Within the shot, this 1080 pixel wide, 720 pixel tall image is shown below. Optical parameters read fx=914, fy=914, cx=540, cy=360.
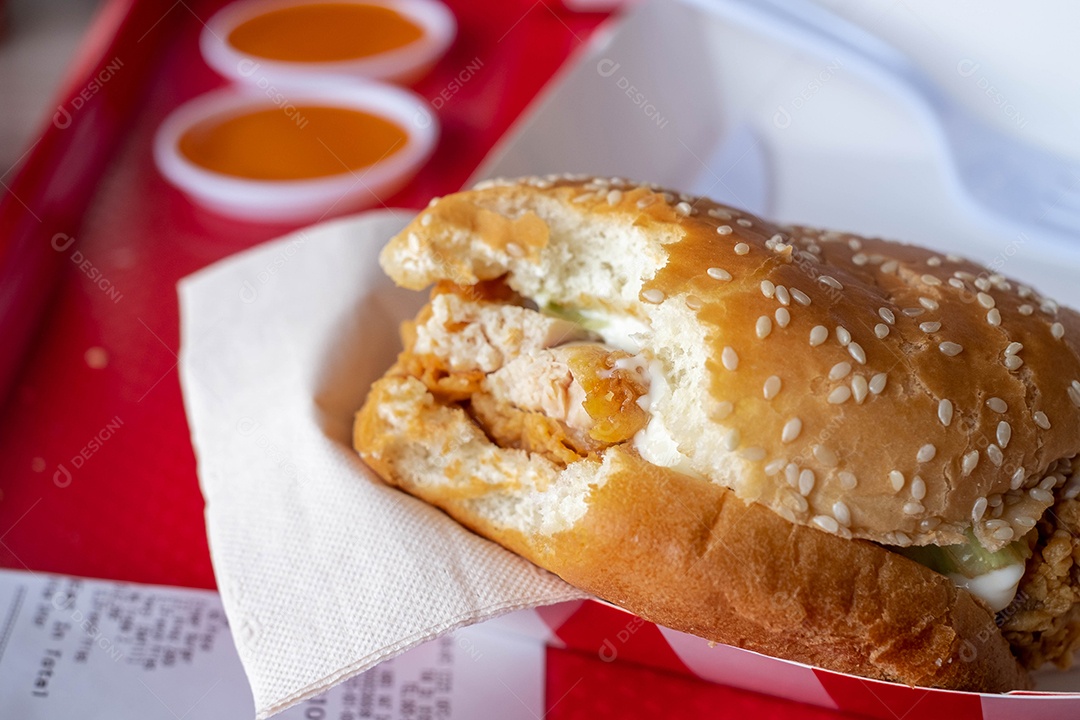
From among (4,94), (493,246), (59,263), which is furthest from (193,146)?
(4,94)

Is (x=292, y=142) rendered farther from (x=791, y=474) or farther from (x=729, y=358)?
(x=791, y=474)

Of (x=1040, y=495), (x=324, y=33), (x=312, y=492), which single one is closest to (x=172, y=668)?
(x=312, y=492)

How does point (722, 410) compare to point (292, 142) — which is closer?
point (722, 410)

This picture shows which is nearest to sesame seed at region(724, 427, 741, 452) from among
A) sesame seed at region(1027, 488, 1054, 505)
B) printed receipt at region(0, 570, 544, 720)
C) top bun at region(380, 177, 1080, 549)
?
top bun at region(380, 177, 1080, 549)

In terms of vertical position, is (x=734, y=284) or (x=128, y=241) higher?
(x=734, y=284)

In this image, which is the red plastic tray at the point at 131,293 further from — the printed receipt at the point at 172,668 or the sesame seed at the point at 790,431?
the sesame seed at the point at 790,431

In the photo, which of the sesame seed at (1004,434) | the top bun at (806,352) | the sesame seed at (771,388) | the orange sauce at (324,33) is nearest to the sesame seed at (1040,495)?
the top bun at (806,352)

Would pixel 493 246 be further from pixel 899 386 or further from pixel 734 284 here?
pixel 899 386
